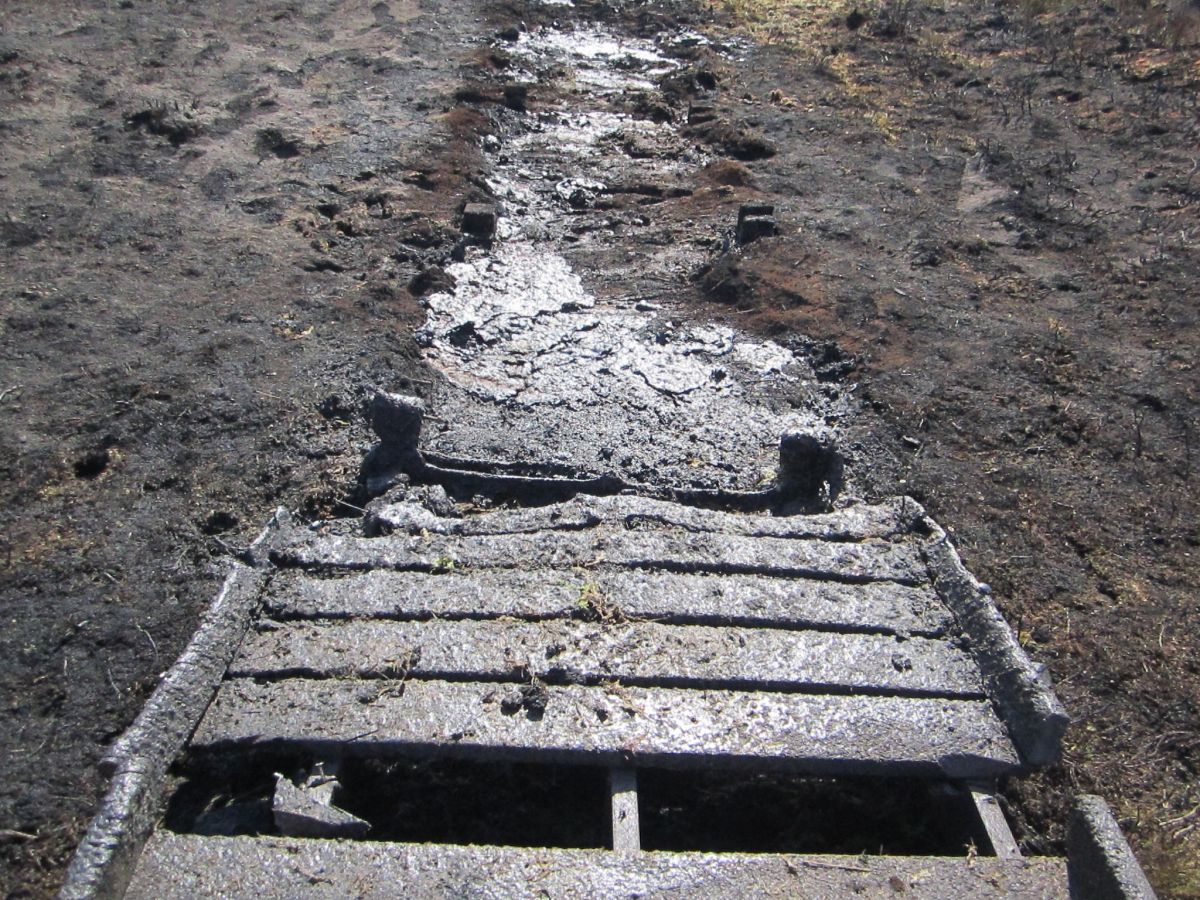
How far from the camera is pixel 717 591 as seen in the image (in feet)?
11.6

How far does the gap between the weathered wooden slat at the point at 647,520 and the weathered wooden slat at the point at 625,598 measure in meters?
0.34

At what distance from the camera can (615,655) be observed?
323 centimetres

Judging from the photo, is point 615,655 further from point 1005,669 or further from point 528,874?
point 1005,669

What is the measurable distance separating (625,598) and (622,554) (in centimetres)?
27

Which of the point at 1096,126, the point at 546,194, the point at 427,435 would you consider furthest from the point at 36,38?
the point at 1096,126

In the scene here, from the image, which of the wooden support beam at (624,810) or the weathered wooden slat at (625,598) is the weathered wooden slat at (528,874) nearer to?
the wooden support beam at (624,810)

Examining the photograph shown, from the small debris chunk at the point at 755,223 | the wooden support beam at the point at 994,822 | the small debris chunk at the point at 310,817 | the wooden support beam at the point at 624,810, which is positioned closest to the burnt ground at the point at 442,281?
the small debris chunk at the point at 755,223

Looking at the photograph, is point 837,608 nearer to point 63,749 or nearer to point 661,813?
point 661,813

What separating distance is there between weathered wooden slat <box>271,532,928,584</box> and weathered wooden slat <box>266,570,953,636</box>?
0.06 meters

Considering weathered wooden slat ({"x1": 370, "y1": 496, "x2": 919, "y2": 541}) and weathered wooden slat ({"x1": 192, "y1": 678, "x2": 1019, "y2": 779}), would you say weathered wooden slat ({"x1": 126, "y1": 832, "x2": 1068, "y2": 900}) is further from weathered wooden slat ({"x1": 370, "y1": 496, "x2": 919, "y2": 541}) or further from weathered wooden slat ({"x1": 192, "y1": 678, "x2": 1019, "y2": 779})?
weathered wooden slat ({"x1": 370, "y1": 496, "x2": 919, "y2": 541})

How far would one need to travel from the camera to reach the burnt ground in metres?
3.62

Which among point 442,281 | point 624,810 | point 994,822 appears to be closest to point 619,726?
point 624,810

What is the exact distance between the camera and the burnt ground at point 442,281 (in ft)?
11.9

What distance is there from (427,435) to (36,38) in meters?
7.04
